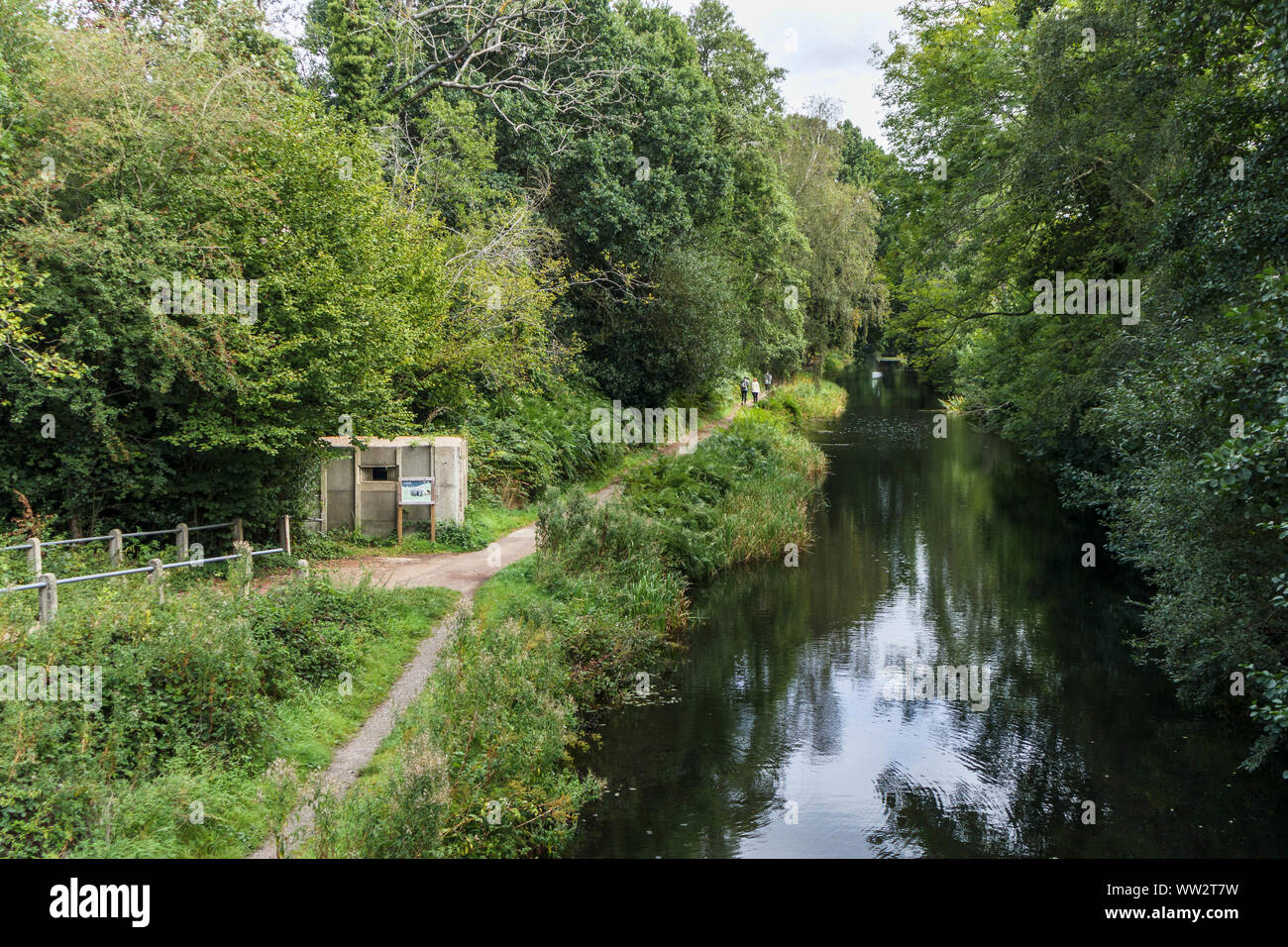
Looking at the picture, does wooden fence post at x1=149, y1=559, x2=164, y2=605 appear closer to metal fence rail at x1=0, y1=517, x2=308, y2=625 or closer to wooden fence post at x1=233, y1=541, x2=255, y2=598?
metal fence rail at x1=0, y1=517, x2=308, y2=625

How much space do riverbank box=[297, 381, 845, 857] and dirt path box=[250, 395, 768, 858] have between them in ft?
0.79

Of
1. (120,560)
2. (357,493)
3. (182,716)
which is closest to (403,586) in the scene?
(357,493)

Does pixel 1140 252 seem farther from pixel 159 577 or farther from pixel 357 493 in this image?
pixel 159 577

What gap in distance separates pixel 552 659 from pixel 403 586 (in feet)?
9.63

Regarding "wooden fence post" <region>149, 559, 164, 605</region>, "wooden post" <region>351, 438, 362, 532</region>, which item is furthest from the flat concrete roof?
"wooden fence post" <region>149, 559, 164, 605</region>

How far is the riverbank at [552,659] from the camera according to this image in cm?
798

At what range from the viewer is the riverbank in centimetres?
798

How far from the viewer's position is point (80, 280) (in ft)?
37.3

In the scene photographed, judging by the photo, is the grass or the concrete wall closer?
the grass

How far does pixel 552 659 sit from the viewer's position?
1245 cm

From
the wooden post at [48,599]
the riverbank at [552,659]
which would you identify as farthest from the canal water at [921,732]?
the wooden post at [48,599]

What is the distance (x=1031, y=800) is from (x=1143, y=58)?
1145 cm

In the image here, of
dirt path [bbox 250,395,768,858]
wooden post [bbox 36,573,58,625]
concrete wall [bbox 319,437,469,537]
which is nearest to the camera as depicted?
dirt path [bbox 250,395,768,858]

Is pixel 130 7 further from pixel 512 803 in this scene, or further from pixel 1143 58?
pixel 1143 58
